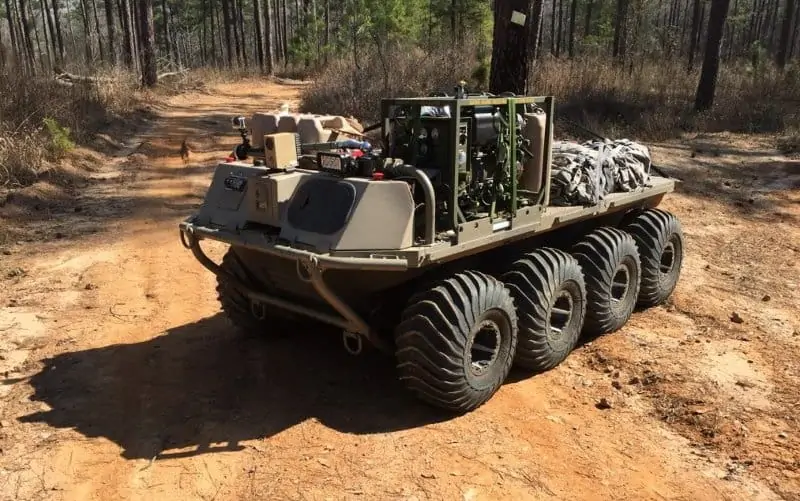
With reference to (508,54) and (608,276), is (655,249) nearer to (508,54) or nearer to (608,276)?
(608,276)

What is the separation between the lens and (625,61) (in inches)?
764

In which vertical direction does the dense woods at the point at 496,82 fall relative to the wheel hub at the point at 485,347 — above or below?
above

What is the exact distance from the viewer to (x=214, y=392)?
4785 millimetres

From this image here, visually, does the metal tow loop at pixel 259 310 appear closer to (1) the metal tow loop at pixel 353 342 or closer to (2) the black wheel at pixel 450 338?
(1) the metal tow loop at pixel 353 342

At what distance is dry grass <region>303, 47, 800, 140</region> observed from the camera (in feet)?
48.5

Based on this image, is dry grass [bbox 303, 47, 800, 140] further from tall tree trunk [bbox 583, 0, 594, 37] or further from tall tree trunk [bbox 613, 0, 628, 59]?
tall tree trunk [bbox 583, 0, 594, 37]

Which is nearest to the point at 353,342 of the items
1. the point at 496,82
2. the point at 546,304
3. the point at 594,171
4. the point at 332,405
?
the point at 332,405

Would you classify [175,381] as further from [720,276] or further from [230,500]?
[720,276]

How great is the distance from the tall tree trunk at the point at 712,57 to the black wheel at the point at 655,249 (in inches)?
456

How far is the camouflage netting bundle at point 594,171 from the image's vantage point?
17.9 ft

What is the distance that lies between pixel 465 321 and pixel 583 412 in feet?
3.79

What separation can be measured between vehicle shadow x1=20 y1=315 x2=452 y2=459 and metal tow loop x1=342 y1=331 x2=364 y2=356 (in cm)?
40

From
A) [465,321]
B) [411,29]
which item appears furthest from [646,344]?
[411,29]

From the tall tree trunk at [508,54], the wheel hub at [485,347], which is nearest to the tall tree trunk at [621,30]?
Result: the tall tree trunk at [508,54]
